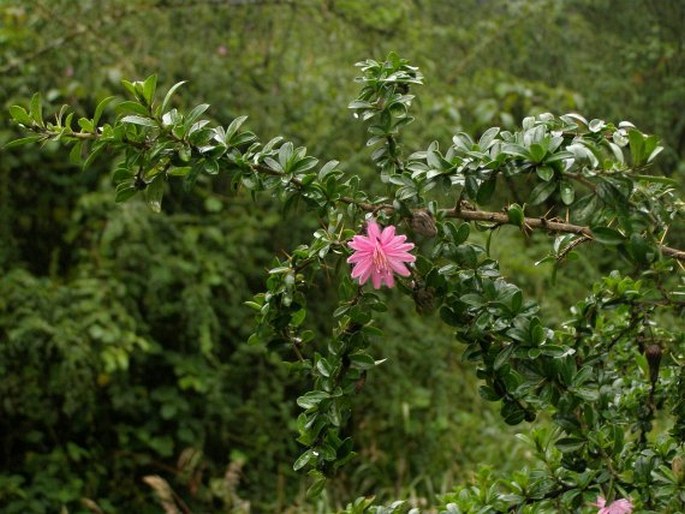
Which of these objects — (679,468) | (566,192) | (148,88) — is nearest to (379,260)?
(566,192)

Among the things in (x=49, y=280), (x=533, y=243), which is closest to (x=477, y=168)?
(x=49, y=280)

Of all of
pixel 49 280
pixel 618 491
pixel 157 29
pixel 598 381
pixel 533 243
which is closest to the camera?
pixel 618 491

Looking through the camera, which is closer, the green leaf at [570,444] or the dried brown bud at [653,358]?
the green leaf at [570,444]

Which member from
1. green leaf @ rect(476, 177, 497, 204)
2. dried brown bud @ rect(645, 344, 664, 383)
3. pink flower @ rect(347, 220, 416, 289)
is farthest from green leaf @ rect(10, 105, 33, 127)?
dried brown bud @ rect(645, 344, 664, 383)

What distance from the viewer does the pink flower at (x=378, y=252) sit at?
104 cm

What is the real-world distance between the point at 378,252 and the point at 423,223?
0.19 ft

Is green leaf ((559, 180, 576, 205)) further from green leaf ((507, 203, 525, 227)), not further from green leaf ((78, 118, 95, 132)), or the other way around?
green leaf ((78, 118, 95, 132))

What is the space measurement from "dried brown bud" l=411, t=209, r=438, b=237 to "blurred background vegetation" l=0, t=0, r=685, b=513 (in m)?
1.91

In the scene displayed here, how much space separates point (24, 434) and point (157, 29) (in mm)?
1384

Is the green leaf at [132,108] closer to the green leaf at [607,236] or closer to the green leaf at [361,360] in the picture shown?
the green leaf at [361,360]

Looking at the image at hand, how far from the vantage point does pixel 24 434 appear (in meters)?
3.01

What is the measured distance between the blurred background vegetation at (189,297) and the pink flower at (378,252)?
1.86 m

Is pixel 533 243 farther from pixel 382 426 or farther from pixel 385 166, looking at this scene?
pixel 385 166

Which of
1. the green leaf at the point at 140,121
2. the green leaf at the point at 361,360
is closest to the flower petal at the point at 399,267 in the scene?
the green leaf at the point at 361,360
